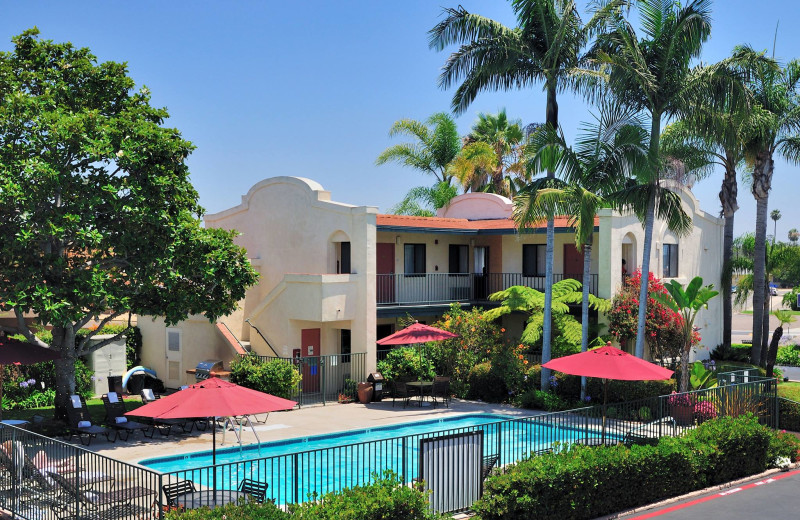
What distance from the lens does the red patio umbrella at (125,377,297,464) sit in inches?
508

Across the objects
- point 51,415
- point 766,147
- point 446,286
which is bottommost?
point 51,415

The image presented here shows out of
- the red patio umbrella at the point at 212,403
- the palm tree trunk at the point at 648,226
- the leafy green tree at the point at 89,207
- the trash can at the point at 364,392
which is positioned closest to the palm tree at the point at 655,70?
the palm tree trunk at the point at 648,226

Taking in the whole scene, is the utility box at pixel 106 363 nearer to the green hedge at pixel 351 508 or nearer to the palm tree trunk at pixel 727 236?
the green hedge at pixel 351 508

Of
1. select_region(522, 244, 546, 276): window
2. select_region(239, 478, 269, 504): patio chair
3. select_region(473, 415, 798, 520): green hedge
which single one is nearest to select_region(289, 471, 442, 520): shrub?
select_region(239, 478, 269, 504): patio chair

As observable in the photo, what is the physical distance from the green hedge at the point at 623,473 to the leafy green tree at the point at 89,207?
10.3 meters

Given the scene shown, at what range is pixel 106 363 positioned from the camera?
2720cm

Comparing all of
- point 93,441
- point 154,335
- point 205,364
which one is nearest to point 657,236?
point 205,364

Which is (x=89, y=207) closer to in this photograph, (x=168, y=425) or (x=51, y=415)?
(x=168, y=425)

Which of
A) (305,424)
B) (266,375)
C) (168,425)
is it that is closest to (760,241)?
(305,424)

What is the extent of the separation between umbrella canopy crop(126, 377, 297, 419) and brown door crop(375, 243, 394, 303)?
15.5m

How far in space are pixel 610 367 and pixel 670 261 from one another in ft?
57.1

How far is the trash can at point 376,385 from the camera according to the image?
26391 millimetres

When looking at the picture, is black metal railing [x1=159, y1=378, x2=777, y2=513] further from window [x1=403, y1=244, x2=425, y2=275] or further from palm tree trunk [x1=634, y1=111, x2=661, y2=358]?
window [x1=403, y1=244, x2=425, y2=275]

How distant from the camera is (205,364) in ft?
86.7
